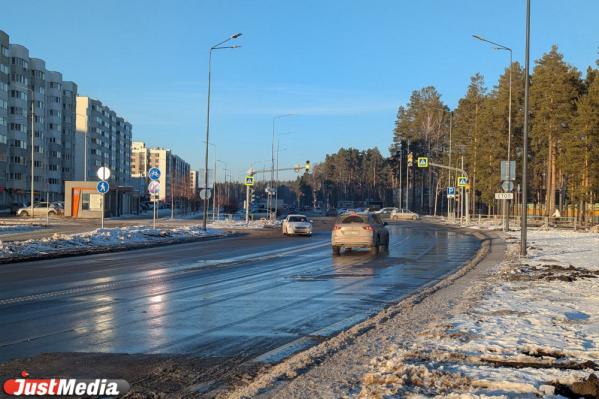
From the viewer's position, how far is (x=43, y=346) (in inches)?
300

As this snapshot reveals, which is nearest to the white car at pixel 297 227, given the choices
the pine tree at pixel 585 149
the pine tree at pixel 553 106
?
the pine tree at pixel 585 149

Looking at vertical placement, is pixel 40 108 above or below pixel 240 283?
above

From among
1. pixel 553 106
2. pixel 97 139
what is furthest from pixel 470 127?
pixel 97 139

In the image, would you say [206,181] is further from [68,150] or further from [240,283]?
[68,150]

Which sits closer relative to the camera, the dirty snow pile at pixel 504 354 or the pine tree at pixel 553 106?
the dirty snow pile at pixel 504 354

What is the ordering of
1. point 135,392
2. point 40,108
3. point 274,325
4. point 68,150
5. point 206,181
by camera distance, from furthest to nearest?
point 68,150, point 40,108, point 206,181, point 274,325, point 135,392

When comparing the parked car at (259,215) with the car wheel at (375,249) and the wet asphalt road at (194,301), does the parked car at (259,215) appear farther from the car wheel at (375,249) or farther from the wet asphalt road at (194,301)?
the wet asphalt road at (194,301)

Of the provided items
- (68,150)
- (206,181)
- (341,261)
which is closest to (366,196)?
(68,150)

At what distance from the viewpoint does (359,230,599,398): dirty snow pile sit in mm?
5660

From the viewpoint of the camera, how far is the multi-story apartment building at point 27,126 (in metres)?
98.8

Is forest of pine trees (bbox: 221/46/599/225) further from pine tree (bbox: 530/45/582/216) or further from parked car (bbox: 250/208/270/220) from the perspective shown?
parked car (bbox: 250/208/270/220)

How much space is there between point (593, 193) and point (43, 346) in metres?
53.6

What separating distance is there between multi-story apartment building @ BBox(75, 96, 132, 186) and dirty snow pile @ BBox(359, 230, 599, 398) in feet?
416

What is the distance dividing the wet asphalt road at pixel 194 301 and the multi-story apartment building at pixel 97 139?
11698 centimetres
